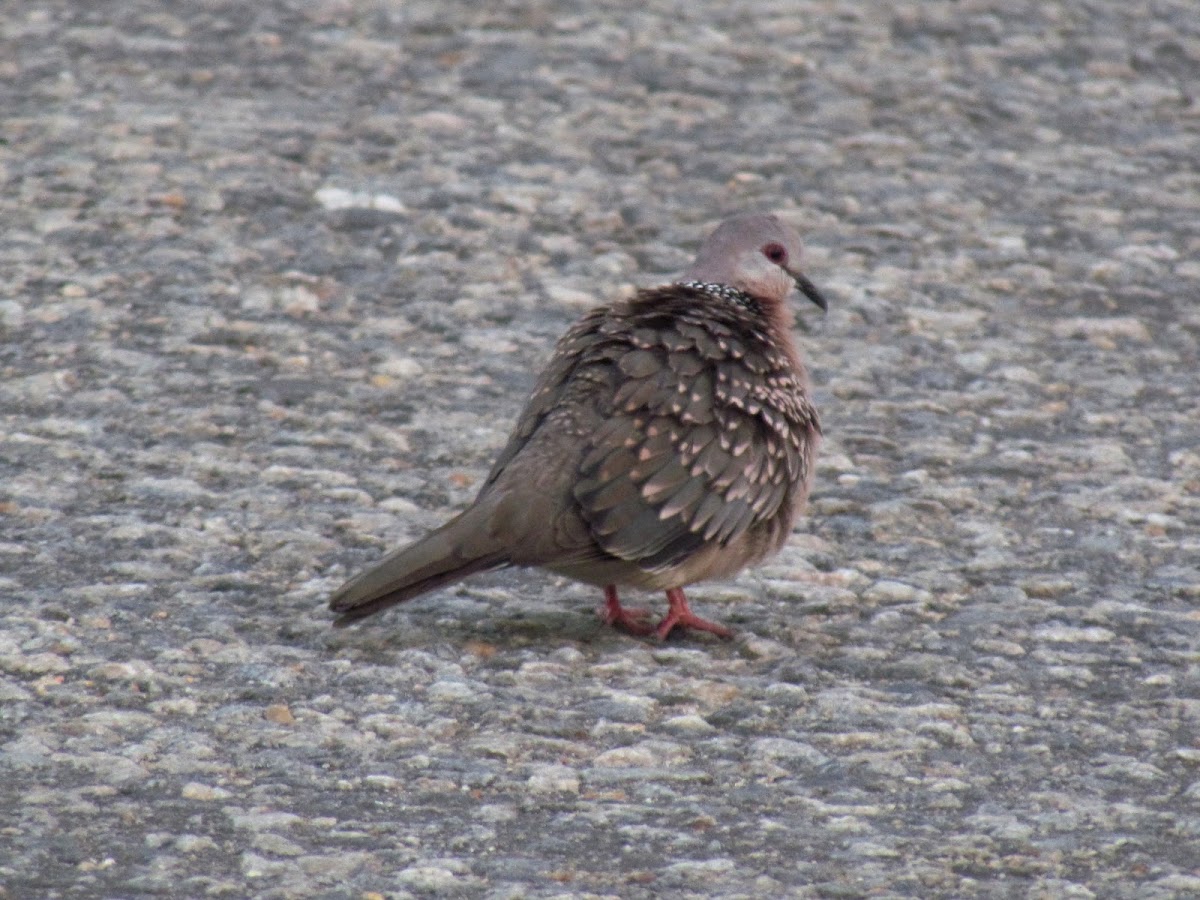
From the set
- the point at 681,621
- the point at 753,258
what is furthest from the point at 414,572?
the point at 753,258

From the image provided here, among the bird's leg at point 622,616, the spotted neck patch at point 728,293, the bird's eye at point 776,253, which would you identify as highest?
the bird's eye at point 776,253

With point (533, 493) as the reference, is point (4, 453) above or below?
below

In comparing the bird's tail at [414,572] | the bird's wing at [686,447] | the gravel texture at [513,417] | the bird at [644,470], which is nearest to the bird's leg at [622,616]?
the bird at [644,470]

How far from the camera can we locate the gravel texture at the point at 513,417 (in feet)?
15.3

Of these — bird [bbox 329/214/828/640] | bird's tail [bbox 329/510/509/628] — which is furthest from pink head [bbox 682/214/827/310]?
bird's tail [bbox 329/510/509/628]

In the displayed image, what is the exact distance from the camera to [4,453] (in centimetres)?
674

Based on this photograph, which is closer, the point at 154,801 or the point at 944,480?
the point at 154,801

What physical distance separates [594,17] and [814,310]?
11.6 ft

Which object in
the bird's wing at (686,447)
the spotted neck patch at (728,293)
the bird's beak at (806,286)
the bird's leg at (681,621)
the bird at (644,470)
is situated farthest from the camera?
the bird's beak at (806,286)

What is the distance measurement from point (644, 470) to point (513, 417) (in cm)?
183

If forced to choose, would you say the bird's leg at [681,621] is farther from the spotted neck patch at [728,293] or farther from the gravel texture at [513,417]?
the spotted neck patch at [728,293]

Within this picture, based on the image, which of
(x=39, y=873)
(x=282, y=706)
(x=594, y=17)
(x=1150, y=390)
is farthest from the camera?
(x=594, y=17)

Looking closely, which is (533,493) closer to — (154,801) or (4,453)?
(154,801)

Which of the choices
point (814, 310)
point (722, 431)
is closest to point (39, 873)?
point (722, 431)
